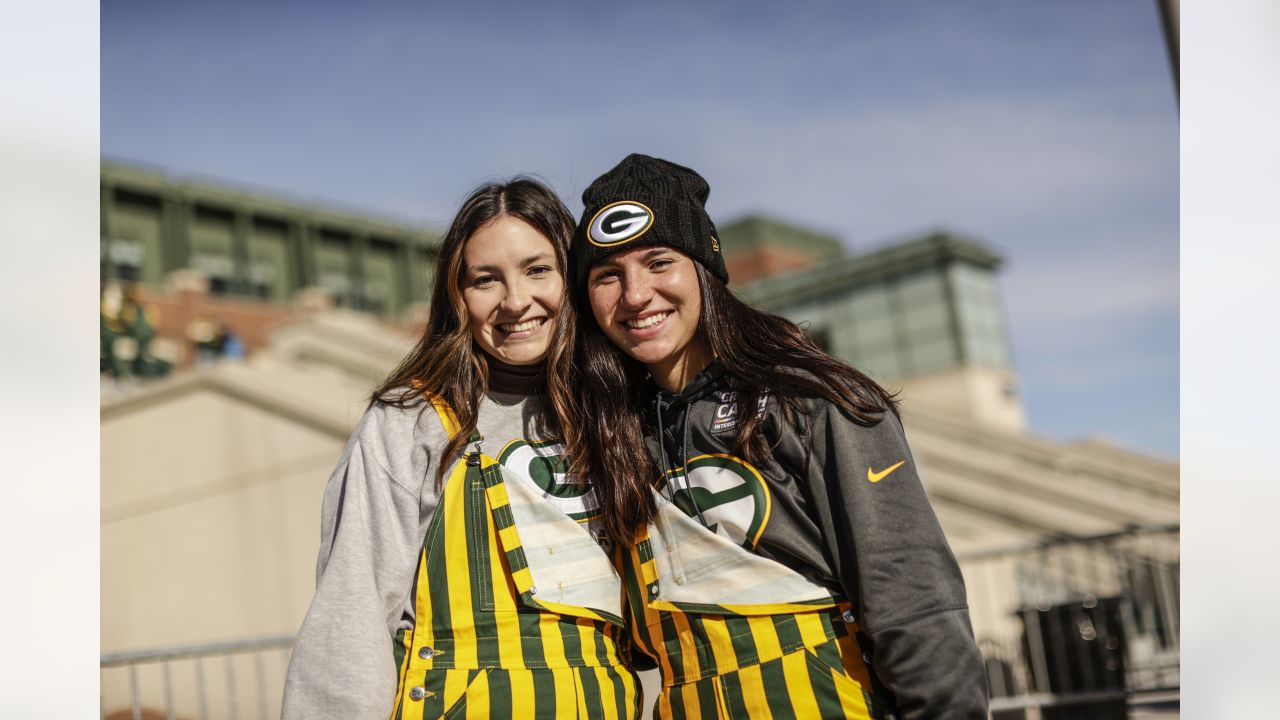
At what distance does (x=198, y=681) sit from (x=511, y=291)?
594 cm

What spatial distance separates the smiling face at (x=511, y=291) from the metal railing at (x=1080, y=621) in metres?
6.52

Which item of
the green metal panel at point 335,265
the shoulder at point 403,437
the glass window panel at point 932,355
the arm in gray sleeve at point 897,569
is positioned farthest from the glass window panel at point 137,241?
the arm in gray sleeve at point 897,569

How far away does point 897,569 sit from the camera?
245cm

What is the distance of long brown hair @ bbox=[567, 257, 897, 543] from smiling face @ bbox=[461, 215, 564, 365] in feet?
0.35

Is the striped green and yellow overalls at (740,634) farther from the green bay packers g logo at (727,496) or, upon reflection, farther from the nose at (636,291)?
the nose at (636,291)

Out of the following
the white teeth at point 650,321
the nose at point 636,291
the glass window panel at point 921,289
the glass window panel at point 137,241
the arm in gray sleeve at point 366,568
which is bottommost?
the arm in gray sleeve at point 366,568

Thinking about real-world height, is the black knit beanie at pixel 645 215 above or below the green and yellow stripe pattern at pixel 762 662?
above

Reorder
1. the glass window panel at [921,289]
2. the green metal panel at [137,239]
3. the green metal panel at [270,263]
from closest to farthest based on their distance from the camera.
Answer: the glass window panel at [921,289]
the green metal panel at [137,239]
the green metal panel at [270,263]

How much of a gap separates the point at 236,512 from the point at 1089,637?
7472 millimetres

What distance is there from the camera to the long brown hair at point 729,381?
268cm

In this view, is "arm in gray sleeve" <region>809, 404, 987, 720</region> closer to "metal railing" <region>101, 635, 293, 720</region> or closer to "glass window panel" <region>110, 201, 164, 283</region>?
"metal railing" <region>101, 635, 293, 720</region>

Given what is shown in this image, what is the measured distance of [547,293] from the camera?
10.4 feet

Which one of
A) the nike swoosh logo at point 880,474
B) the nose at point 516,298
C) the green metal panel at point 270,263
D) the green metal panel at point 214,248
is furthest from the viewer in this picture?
the green metal panel at point 270,263

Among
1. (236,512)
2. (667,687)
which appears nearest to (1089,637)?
(667,687)
